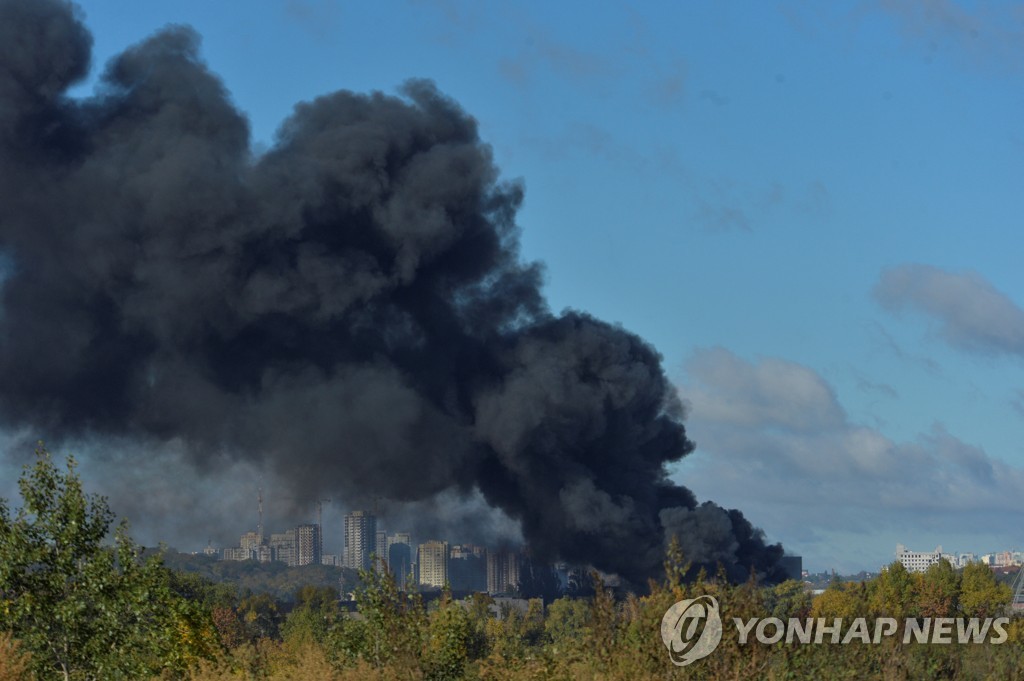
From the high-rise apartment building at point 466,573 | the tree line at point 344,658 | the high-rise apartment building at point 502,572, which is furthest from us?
the high-rise apartment building at point 466,573

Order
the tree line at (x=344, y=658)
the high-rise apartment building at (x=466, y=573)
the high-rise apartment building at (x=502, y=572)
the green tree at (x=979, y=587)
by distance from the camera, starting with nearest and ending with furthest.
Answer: the tree line at (x=344, y=658) → the green tree at (x=979, y=587) → the high-rise apartment building at (x=502, y=572) → the high-rise apartment building at (x=466, y=573)

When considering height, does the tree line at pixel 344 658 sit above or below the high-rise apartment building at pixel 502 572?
below

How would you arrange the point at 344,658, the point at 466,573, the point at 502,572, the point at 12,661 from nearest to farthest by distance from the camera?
the point at 12,661 → the point at 344,658 → the point at 502,572 → the point at 466,573

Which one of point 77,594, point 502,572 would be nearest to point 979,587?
→ point 502,572

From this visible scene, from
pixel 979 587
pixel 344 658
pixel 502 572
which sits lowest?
pixel 344 658

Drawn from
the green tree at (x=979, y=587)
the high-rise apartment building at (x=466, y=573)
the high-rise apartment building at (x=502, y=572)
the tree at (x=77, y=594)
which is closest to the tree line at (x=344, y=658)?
the tree at (x=77, y=594)

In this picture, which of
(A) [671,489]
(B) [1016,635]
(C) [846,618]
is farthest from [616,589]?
(C) [846,618]

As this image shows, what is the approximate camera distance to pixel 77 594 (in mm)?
20781

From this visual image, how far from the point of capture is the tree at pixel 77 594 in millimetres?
20516

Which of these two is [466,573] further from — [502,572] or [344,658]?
[344,658]

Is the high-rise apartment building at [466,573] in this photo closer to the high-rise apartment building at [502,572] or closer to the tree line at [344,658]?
the high-rise apartment building at [502,572]

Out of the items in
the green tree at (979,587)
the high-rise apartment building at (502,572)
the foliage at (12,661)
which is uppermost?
the high-rise apartment building at (502,572)

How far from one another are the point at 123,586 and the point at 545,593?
8742 cm

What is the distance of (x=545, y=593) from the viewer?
106 metres
